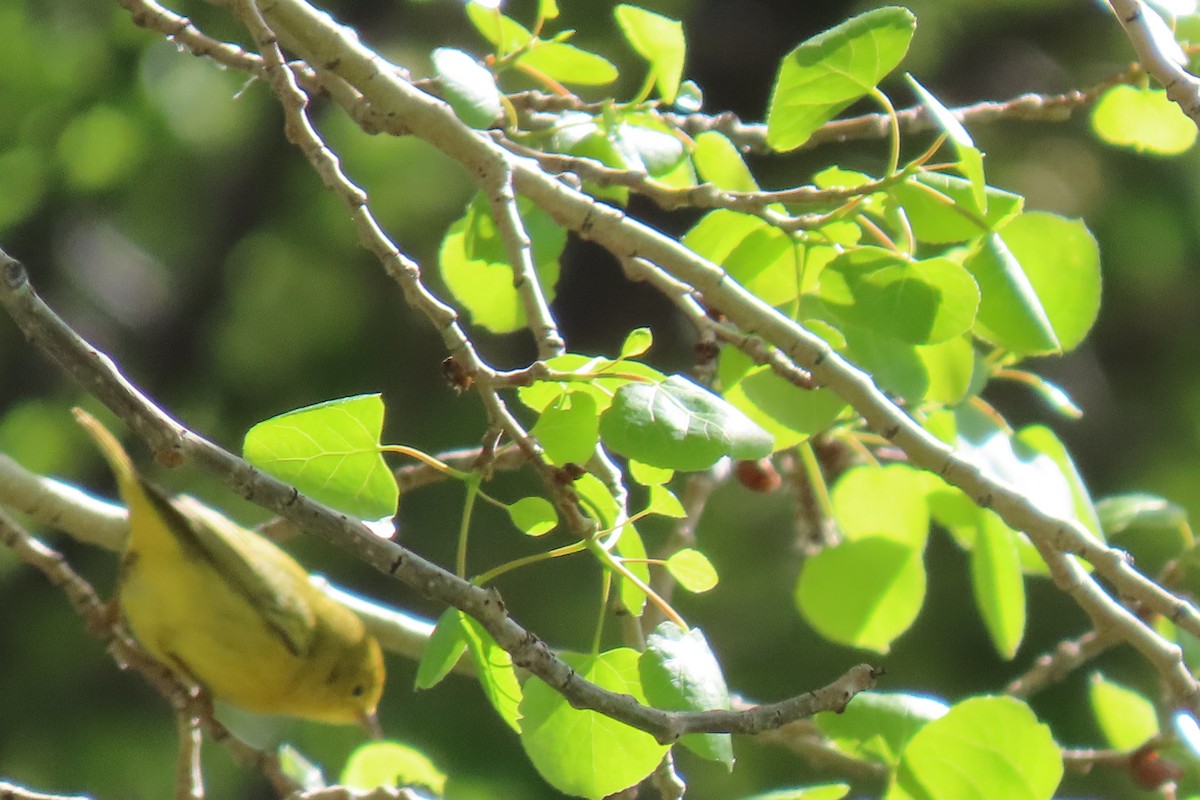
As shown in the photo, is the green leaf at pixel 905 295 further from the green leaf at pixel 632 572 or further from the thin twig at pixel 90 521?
the thin twig at pixel 90 521

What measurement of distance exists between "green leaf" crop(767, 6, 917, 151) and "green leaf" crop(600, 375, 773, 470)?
0.95ft

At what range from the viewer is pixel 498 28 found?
4.00 feet

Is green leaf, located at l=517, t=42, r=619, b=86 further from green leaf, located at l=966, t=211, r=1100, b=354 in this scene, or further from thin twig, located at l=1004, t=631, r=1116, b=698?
thin twig, located at l=1004, t=631, r=1116, b=698

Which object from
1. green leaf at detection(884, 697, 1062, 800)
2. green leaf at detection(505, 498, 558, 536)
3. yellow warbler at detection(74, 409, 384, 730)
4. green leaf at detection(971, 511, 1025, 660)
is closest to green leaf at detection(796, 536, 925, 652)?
green leaf at detection(971, 511, 1025, 660)

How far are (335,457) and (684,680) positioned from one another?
0.96ft

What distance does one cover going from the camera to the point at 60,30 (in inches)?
139

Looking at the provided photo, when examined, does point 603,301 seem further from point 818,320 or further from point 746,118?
point 818,320

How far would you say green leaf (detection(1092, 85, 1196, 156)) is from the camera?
53.2 inches

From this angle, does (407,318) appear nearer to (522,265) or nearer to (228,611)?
(228,611)

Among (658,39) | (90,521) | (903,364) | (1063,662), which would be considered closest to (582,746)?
(903,364)

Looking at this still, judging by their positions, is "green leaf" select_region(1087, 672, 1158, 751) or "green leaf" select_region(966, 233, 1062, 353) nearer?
"green leaf" select_region(966, 233, 1062, 353)

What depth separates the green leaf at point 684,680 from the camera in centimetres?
93

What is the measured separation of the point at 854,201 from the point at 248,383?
313cm

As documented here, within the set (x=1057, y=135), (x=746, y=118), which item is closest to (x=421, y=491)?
(x=746, y=118)
